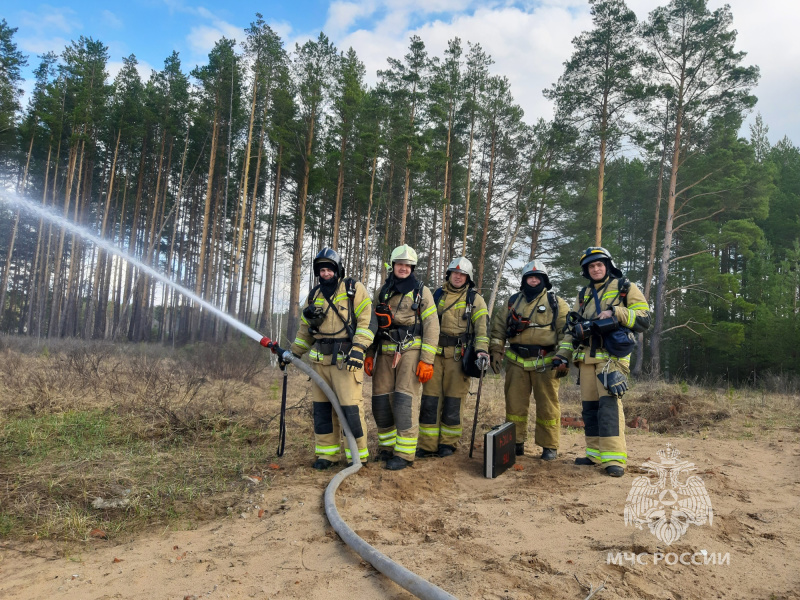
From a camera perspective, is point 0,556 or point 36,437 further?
point 36,437

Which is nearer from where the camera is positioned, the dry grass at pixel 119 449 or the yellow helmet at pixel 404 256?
the dry grass at pixel 119 449

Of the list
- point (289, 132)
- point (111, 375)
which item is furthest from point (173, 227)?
point (111, 375)

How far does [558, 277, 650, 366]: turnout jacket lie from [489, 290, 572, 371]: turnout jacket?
0.24 meters

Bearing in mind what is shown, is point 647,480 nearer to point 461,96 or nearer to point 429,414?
point 429,414

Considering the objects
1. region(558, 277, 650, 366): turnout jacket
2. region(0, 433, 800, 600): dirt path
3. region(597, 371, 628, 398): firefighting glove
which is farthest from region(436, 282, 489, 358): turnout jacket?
region(0, 433, 800, 600): dirt path

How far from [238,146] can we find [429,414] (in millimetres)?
23171

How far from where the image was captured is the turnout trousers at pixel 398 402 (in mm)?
5293

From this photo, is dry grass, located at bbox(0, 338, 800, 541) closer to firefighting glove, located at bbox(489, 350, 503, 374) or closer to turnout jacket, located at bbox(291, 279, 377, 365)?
turnout jacket, located at bbox(291, 279, 377, 365)

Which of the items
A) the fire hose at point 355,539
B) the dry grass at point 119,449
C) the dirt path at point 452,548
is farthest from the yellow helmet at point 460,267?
the dry grass at point 119,449

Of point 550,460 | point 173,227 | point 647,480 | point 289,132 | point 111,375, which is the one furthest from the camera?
point 173,227

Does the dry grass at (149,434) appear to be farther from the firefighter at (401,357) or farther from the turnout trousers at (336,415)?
the firefighter at (401,357)

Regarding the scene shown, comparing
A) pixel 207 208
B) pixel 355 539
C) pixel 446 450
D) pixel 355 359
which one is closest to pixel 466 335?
pixel 446 450

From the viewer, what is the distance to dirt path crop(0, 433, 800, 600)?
268 centimetres

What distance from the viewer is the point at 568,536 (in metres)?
3.35
